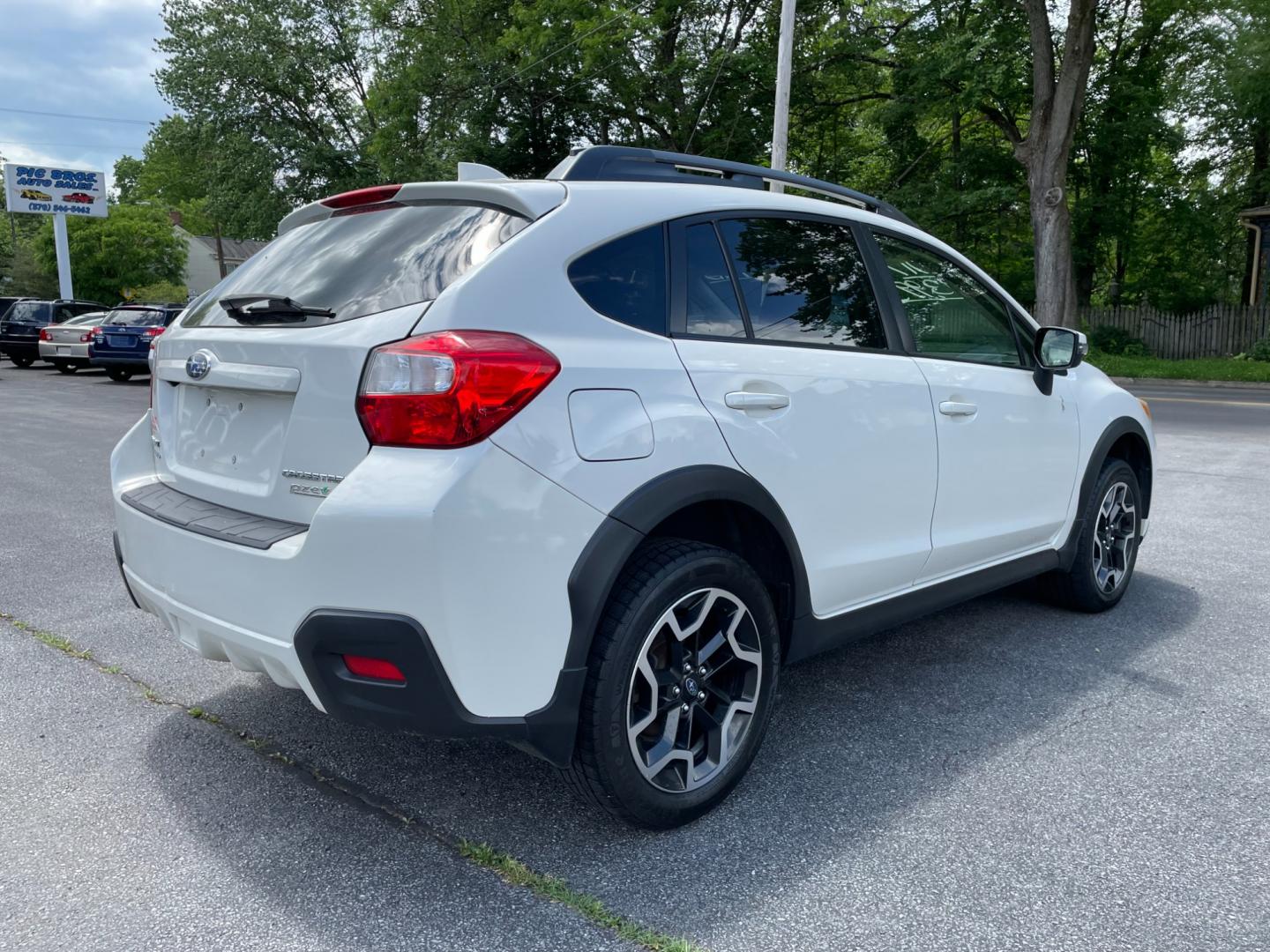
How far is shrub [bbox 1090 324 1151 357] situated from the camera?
86.7 feet

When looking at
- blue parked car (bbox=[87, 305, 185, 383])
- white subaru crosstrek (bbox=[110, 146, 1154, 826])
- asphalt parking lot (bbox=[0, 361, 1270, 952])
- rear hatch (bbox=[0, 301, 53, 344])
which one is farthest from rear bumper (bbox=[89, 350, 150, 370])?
white subaru crosstrek (bbox=[110, 146, 1154, 826])

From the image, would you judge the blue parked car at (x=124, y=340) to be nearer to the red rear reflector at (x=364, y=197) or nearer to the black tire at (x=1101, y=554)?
the red rear reflector at (x=364, y=197)

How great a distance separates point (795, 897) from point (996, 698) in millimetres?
1561

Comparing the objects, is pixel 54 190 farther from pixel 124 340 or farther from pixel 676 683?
pixel 676 683

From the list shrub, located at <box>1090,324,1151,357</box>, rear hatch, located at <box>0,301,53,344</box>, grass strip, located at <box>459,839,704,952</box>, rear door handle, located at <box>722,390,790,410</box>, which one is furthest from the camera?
shrub, located at <box>1090,324,1151,357</box>

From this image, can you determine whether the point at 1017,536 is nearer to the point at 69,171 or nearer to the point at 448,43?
the point at 448,43

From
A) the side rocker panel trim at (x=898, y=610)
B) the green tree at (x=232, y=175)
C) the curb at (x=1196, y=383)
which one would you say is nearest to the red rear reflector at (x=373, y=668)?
the side rocker panel trim at (x=898, y=610)

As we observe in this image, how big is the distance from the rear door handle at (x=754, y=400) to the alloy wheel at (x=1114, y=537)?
2.35m

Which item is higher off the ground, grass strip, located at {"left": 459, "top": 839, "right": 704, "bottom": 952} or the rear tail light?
the rear tail light

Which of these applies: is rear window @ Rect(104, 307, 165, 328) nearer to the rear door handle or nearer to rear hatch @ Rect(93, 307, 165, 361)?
rear hatch @ Rect(93, 307, 165, 361)

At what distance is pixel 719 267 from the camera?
9.49 feet

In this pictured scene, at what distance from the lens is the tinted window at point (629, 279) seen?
2.54 m

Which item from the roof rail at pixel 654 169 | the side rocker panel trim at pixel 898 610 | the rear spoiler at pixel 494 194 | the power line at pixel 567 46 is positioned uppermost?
the power line at pixel 567 46

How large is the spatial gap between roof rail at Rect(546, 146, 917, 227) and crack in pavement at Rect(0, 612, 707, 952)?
1847 mm
